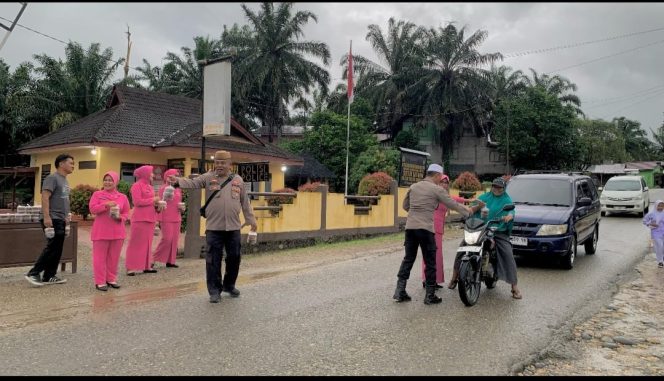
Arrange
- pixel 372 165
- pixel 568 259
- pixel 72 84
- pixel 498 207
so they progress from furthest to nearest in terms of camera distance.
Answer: pixel 72 84 < pixel 372 165 < pixel 568 259 < pixel 498 207

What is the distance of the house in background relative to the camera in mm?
18438

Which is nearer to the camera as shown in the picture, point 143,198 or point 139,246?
point 143,198

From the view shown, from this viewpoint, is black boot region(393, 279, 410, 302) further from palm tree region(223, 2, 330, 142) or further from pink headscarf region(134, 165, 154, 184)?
palm tree region(223, 2, 330, 142)

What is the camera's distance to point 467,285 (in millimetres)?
6191

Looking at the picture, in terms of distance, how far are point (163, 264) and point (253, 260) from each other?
1894 mm

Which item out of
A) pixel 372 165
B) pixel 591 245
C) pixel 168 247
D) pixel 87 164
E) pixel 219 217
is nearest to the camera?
pixel 219 217

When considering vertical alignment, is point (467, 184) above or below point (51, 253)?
above

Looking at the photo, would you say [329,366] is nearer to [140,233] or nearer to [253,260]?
[140,233]

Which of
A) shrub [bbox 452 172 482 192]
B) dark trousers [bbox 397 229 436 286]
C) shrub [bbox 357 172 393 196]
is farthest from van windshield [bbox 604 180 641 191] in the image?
dark trousers [bbox 397 229 436 286]

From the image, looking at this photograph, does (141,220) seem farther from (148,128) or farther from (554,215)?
(148,128)

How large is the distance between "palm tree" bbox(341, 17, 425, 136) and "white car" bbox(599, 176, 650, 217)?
21.8 meters

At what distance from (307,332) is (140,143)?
1554cm

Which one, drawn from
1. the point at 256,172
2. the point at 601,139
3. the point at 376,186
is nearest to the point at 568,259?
the point at 376,186

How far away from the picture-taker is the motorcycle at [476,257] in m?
6.19
